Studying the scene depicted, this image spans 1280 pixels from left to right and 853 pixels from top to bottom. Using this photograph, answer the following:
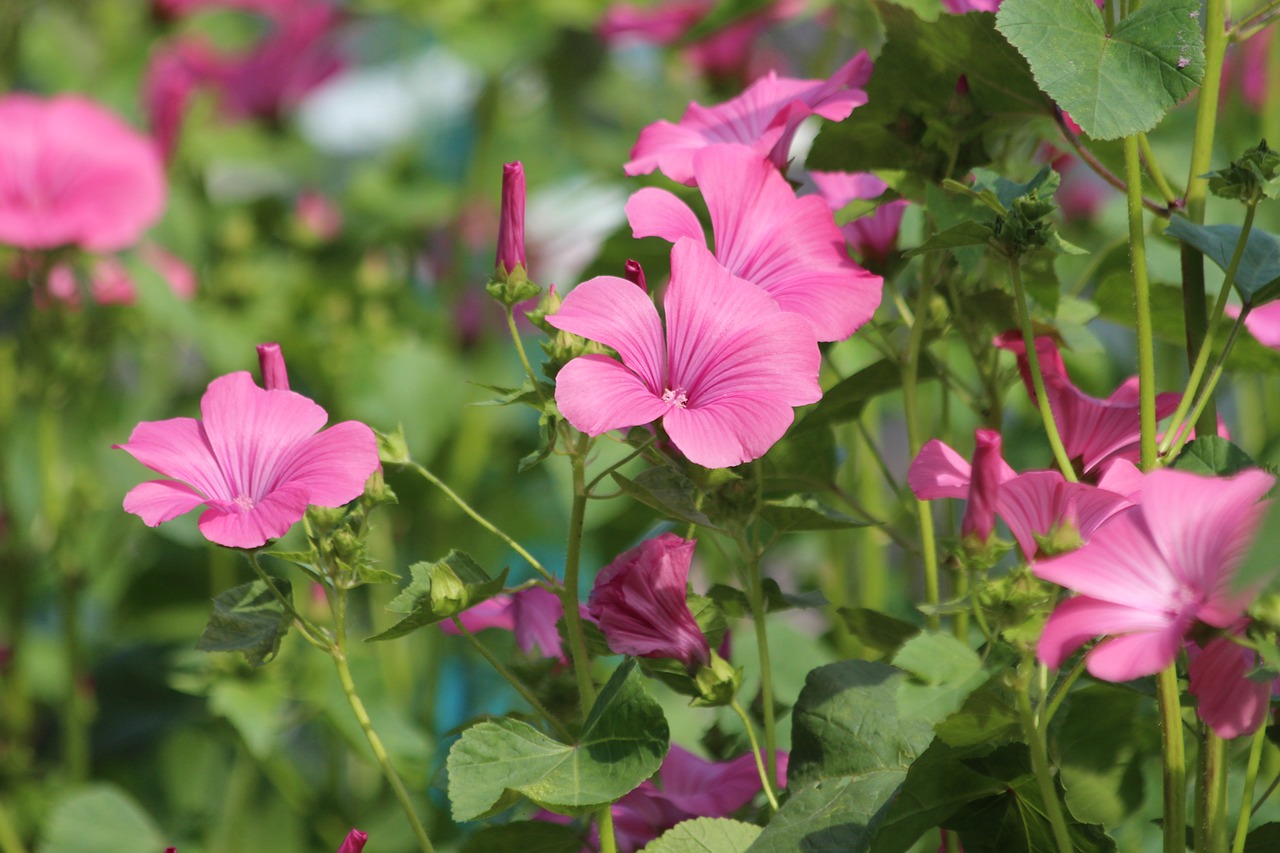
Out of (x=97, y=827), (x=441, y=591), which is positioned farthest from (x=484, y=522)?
(x=97, y=827)

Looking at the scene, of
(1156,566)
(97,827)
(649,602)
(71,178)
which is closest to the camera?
(1156,566)

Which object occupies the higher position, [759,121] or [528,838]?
[759,121]

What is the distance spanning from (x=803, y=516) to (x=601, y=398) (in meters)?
0.11

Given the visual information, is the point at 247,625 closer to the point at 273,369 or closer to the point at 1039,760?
the point at 273,369

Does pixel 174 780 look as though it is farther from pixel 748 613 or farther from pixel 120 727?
pixel 748 613

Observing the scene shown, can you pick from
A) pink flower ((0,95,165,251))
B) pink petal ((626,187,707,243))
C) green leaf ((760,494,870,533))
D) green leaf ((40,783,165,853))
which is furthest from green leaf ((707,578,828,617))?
pink flower ((0,95,165,251))

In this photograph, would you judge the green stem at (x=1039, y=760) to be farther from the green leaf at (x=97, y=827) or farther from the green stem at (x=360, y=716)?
the green leaf at (x=97, y=827)

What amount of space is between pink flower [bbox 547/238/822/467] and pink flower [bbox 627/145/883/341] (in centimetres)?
3

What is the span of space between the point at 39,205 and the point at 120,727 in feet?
1.40

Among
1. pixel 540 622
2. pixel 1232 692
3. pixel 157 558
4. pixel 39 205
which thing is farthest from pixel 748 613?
pixel 157 558

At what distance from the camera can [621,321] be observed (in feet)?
1.27

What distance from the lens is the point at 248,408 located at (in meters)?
0.42

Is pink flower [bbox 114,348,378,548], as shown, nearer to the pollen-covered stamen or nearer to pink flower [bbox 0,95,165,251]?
the pollen-covered stamen

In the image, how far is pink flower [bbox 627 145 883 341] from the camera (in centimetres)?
42
